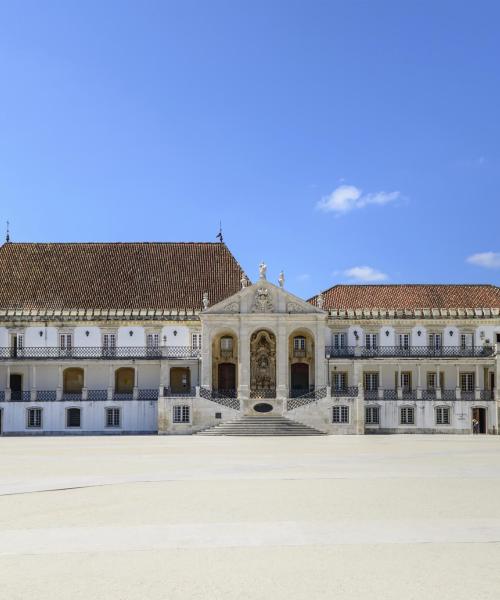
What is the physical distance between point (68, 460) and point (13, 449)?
295 inches

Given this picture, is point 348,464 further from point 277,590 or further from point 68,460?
point 277,590

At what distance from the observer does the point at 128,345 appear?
53438 millimetres

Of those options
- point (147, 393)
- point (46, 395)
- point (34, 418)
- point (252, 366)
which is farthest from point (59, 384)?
point (252, 366)

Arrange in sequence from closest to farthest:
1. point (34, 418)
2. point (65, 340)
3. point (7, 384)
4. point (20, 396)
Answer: point (34, 418), point (7, 384), point (20, 396), point (65, 340)

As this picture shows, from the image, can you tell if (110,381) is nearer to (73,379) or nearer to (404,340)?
(73,379)

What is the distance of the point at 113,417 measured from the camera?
5056cm

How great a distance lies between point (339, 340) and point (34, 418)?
19.6 meters

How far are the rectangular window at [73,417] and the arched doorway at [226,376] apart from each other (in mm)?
9076

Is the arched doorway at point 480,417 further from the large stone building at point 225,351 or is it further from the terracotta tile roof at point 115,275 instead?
the terracotta tile roof at point 115,275

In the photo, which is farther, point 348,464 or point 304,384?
point 304,384

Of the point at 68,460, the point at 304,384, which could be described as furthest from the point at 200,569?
the point at 304,384

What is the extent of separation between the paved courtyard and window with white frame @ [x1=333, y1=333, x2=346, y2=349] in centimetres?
2818

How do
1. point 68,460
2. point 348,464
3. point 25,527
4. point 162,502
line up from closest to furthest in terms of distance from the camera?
1. point 25,527
2. point 162,502
3. point 348,464
4. point 68,460

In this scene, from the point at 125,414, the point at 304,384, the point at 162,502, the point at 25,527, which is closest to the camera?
the point at 25,527
